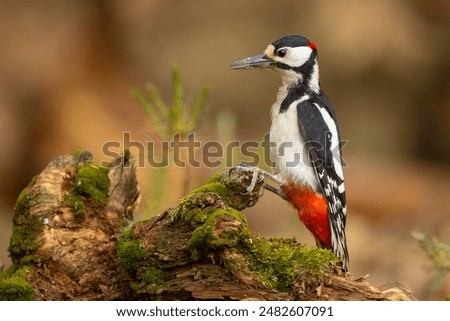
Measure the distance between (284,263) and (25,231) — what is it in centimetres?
118

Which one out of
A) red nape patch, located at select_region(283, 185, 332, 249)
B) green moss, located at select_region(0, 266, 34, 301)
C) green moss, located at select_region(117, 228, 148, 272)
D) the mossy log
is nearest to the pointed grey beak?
red nape patch, located at select_region(283, 185, 332, 249)

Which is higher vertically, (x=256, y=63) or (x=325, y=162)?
(x=256, y=63)

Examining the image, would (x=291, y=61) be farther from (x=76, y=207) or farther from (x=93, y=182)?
(x=76, y=207)

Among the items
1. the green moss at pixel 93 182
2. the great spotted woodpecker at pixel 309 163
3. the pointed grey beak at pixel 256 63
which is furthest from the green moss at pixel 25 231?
the pointed grey beak at pixel 256 63

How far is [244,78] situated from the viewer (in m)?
7.34

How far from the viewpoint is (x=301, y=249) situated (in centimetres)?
308

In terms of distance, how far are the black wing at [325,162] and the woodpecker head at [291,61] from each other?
20cm

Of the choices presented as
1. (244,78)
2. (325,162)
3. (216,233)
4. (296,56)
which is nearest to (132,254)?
(216,233)

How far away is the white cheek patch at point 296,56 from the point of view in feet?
12.8

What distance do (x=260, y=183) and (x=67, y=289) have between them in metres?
0.95

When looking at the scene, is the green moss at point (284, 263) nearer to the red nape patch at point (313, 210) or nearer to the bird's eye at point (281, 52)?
the red nape patch at point (313, 210)
